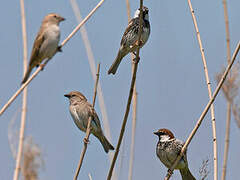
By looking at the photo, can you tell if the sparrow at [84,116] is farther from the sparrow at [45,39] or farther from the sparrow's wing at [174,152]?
the sparrow at [45,39]

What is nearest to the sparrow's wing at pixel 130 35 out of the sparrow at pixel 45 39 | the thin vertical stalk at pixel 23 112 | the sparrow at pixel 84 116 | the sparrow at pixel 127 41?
the sparrow at pixel 127 41

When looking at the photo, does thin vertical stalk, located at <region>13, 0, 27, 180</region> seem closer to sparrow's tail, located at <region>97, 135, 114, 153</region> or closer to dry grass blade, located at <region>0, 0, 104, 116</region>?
dry grass blade, located at <region>0, 0, 104, 116</region>

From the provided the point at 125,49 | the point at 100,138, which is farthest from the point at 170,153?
the point at 125,49

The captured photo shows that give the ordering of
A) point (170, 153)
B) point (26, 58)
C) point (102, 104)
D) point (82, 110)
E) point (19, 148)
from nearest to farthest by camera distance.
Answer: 1. point (19, 148)
2. point (26, 58)
3. point (102, 104)
4. point (170, 153)
5. point (82, 110)

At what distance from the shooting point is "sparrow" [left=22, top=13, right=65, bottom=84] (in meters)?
3.54

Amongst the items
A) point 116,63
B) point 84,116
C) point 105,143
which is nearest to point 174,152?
point 105,143

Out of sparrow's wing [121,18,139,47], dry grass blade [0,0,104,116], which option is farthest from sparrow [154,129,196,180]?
dry grass blade [0,0,104,116]

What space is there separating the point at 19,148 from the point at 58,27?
3.92 feet

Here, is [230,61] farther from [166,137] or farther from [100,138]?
[100,138]

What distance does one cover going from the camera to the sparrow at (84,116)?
5.57 meters

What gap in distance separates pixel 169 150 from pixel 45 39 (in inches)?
94.4

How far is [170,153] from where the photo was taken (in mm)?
5281

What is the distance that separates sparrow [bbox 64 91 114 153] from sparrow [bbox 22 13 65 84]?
195cm

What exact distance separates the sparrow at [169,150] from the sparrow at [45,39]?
230 cm
